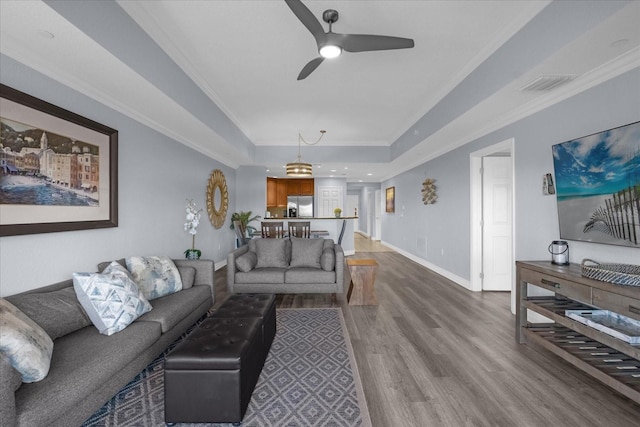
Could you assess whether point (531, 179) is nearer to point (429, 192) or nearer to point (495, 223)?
point (495, 223)

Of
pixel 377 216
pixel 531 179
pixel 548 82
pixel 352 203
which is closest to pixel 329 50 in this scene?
pixel 548 82

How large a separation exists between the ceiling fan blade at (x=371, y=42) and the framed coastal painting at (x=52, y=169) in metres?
2.46

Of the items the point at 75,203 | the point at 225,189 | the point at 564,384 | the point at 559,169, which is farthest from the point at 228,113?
the point at 564,384

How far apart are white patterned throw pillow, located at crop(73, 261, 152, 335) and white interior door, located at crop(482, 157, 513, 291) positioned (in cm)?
468

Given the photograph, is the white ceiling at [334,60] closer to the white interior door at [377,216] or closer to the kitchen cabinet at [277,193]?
the kitchen cabinet at [277,193]

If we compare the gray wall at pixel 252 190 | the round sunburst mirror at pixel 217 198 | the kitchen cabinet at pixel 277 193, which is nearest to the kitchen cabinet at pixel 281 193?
the kitchen cabinet at pixel 277 193

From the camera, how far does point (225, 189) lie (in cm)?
657

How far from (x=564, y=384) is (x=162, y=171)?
4804 mm

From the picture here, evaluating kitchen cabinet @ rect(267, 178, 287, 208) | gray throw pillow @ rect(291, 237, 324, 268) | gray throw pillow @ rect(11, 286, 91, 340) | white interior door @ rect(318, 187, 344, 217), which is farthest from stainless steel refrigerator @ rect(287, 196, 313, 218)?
gray throw pillow @ rect(11, 286, 91, 340)

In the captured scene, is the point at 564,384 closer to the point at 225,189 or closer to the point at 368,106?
the point at 368,106

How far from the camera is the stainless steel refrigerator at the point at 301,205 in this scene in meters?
10.1

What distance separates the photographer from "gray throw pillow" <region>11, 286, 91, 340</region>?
73.9 inches

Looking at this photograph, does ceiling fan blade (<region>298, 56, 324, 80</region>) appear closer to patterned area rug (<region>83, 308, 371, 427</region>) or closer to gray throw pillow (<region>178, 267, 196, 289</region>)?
gray throw pillow (<region>178, 267, 196, 289</region>)

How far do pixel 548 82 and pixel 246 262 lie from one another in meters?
3.96
